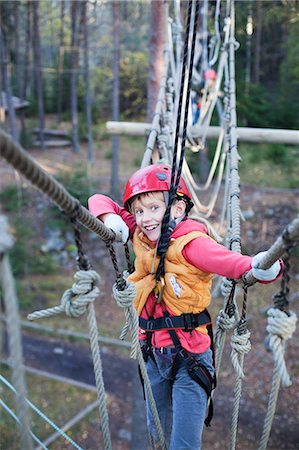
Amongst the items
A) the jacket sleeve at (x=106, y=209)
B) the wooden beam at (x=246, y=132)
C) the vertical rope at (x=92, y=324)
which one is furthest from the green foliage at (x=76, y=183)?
the vertical rope at (x=92, y=324)

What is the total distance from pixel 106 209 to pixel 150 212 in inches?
6.6

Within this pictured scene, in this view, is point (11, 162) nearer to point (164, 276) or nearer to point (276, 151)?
point (164, 276)

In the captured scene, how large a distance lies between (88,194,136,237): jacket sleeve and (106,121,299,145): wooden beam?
1.67 metres

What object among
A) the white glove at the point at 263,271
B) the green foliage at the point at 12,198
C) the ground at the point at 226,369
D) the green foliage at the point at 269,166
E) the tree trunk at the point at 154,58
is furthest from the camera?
the green foliage at the point at 269,166

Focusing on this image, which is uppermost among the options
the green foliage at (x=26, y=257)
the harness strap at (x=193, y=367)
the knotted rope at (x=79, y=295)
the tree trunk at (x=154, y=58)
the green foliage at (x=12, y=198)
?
the tree trunk at (x=154, y=58)

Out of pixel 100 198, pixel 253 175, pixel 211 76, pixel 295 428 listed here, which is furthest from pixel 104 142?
pixel 100 198

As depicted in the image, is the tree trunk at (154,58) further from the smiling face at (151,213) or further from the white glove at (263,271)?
the white glove at (263,271)

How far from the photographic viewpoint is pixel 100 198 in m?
1.55

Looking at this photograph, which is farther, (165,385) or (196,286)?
(165,385)

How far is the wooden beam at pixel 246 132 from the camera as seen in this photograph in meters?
3.12

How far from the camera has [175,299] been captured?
54.1 inches

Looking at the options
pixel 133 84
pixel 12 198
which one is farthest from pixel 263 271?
pixel 133 84

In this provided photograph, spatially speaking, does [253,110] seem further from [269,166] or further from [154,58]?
[154,58]

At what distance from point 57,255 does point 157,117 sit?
5580mm
